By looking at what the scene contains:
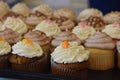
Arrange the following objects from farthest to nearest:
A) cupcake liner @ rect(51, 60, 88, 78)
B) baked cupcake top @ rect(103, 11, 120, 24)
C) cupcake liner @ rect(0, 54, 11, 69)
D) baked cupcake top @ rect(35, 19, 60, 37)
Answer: baked cupcake top @ rect(103, 11, 120, 24) < baked cupcake top @ rect(35, 19, 60, 37) < cupcake liner @ rect(0, 54, 11, 69) < cupcake liner @ rect(51, 60, 88, 78)

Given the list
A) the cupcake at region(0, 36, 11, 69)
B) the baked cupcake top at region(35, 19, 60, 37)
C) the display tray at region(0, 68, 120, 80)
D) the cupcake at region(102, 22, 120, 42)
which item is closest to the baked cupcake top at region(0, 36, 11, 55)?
the cupcake at region(0, 36, 11, 69)

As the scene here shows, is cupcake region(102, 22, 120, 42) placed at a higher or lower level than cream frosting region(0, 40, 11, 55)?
higher

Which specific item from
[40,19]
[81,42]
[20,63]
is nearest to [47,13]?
[40,19]

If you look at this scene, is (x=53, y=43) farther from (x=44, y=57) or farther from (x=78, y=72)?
(x=78, y=72)

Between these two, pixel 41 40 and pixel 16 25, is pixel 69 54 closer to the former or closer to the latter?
pixel 41 40

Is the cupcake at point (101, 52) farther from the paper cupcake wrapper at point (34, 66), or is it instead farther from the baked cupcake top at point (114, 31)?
the paper cupcake wrapper at point (34, 66)

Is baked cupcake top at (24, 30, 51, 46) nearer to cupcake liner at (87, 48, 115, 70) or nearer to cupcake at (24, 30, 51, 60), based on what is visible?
cupcake at (24, 30, 51, 60)

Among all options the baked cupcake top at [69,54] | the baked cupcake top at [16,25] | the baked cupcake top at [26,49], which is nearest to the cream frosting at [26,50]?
the baked cupcake top at [26,49]
